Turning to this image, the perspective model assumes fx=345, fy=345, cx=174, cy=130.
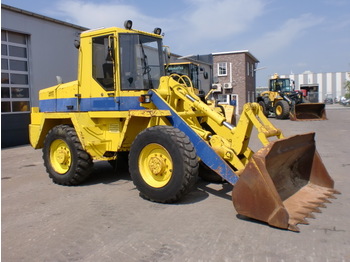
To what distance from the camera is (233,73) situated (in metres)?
36.8

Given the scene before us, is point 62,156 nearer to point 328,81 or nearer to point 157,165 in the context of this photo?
point 157,165

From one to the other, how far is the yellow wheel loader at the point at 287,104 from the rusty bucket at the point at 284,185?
650 inches

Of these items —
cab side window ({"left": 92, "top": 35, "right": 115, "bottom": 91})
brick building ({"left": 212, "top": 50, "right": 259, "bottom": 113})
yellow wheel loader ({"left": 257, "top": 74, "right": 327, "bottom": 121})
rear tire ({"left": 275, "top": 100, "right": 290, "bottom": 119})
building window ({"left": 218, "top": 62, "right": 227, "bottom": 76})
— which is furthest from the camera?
building window ({"left": 218, "top": 62, "right": 227, "bottom": 76})

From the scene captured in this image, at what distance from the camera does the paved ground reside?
11.8 feet

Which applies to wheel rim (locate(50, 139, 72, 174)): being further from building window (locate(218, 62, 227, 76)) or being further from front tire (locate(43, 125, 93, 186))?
building window (locate(218, 62, 227, 76))

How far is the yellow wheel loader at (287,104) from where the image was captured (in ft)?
69.9

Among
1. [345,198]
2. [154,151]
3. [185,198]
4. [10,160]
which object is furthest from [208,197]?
[10,160]

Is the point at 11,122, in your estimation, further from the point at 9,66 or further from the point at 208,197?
the point at 208,197

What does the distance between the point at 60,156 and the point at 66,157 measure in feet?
0.41

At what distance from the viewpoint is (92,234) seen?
419 cm

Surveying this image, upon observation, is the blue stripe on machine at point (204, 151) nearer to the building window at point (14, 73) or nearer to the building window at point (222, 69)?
the building window at point (14, 73)

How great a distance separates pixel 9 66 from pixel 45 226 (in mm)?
10517

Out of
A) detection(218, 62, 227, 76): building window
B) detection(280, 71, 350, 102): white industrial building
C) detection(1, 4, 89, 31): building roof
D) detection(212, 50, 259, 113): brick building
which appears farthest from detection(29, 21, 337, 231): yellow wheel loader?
detection(280, 71, 350, 102): white industrial building

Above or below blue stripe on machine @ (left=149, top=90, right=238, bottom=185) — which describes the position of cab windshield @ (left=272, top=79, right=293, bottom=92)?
above
